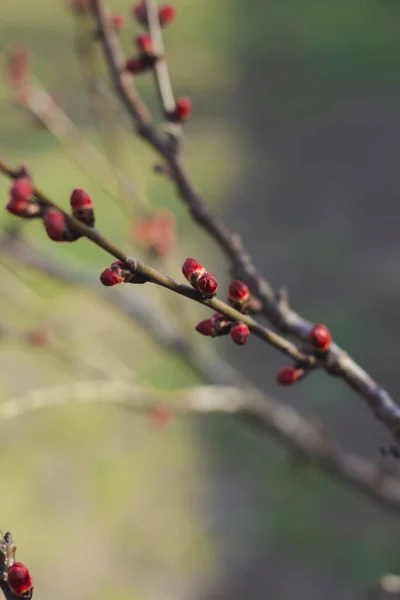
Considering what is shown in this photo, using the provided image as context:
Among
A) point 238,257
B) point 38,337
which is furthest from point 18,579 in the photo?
point 38,337

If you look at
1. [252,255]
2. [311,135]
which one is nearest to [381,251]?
[252,255]

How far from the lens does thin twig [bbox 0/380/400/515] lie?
1.44 metres

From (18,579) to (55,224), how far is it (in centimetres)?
33

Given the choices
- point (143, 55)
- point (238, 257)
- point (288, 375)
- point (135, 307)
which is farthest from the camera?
point (135, 307)

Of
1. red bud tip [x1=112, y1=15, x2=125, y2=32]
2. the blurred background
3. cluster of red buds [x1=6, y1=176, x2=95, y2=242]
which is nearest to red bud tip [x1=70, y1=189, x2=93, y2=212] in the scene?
cluster of red buds [x1=6, y1=176, x2=95, y2=242]

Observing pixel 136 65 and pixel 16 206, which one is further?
pixel 136 65

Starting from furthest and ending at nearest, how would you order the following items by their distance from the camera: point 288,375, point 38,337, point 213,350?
point 213,350, point 38,337, point 288,375

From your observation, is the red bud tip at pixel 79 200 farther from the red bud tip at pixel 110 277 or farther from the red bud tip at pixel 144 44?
the red bud tip at pixel 144 44

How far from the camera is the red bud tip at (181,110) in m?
1.18

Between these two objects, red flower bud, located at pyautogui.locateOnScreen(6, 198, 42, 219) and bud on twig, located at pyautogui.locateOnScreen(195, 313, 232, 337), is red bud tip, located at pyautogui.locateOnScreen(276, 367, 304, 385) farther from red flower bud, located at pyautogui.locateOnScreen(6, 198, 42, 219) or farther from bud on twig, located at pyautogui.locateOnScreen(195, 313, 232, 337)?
red flower bud, located at pyautogui.locateOnScreen(6, 198, 42, 219)

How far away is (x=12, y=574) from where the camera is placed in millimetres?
732

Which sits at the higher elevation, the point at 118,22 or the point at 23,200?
the point at 118,22

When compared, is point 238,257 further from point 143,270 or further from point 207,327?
point 143,270

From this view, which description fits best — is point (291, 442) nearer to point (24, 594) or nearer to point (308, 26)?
point (24, 594)
